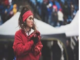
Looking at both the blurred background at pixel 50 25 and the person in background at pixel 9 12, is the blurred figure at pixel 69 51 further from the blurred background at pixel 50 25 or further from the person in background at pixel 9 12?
the person in background at pixel 9 12

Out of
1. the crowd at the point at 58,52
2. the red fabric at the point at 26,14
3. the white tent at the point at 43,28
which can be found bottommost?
the crowd at the point at 58,52

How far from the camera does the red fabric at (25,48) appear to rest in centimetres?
177

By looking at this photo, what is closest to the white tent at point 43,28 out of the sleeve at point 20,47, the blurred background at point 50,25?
the blurred background at point 50,25

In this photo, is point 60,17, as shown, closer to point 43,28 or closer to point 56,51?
point 43,28

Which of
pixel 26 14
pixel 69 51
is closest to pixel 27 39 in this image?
pixel 26 14

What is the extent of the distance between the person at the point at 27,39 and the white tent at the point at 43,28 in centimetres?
5

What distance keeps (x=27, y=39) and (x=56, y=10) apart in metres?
0.46

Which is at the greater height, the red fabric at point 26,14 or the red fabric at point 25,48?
the red fabric at point 26,14

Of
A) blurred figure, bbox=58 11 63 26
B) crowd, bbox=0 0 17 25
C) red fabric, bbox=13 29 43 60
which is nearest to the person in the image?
red fabric, bbox=13 29 43 60

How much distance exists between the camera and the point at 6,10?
1.84m

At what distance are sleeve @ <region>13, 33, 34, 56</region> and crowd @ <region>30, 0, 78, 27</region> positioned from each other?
331mm

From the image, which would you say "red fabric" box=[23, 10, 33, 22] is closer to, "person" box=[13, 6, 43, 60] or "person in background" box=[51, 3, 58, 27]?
"person" box=[13, 6, 43, 60]

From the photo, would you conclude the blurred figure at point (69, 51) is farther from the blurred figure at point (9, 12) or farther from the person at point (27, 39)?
the blurred figure at point (9, 12)

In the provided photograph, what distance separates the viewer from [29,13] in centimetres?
182
